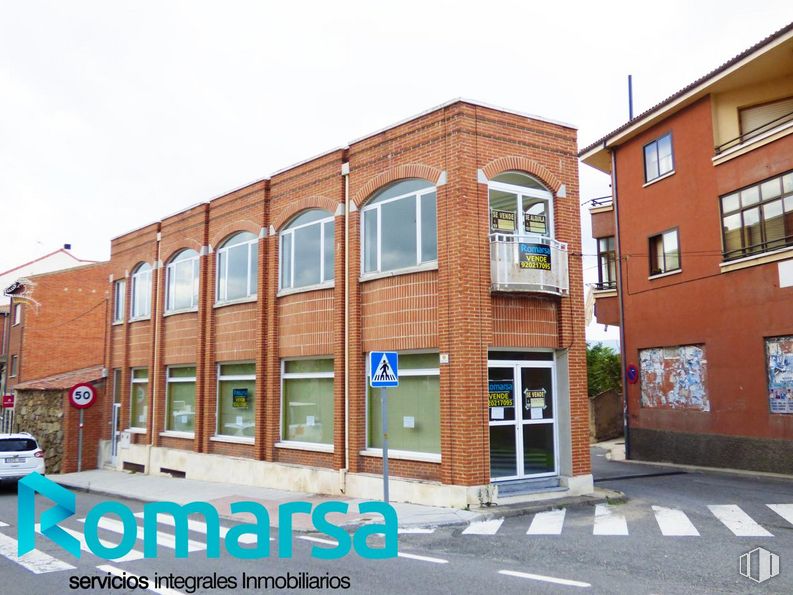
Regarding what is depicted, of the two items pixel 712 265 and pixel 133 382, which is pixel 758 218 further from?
pixel 133 382

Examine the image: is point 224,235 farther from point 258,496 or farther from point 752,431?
point 752,431

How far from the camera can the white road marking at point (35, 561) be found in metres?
8.34

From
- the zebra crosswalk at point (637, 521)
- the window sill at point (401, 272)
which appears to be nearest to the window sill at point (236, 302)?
the window sill at point (401, 272)

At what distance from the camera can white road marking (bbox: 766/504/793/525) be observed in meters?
11.1

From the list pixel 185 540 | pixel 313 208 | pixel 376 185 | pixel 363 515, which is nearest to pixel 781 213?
pixel 376 185

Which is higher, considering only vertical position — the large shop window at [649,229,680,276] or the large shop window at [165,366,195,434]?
the large shop window at [649,229,680,276]

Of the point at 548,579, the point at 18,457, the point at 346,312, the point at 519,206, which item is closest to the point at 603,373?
the point at 519,206

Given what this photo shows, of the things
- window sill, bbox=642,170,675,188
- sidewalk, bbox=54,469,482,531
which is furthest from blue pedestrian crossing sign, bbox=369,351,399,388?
window sill, bbox=642,170,675,188

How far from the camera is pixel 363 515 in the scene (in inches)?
463

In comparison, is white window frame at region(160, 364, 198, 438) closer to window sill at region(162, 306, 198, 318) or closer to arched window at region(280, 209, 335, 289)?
window sill at region(162, 306, 198, 318)

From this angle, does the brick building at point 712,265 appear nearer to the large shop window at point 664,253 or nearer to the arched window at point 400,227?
the large shop window at point 664,253

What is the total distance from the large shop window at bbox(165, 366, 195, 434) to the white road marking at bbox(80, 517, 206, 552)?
7472 millimetres

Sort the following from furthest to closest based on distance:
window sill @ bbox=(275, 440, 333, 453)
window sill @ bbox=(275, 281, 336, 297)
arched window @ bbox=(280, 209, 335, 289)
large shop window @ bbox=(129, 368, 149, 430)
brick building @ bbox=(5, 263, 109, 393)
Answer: brick building @ bbox=(5, 263, 109, 393) → large shop window @ bbox=(129, 368, 149, 430) → arched window @ bbox=(280, 209, 335, 289) → window sill @ bbox=(275, 281, 336, 297) → window sill @ bbox=(275, 440, 333, 453)

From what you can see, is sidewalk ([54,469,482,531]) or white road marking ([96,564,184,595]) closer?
white road marking ([96,564,184,595])
